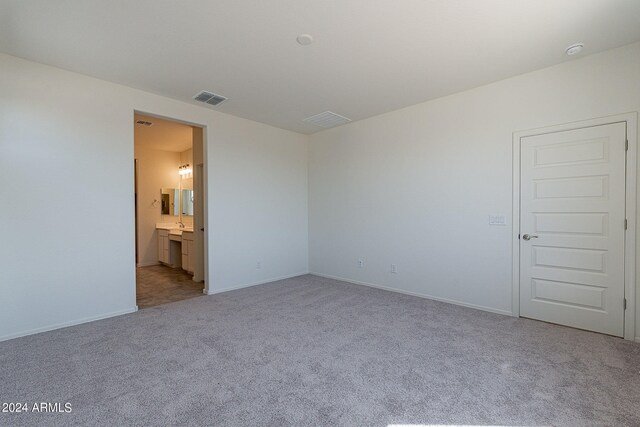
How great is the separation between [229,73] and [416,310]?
3.57 metres

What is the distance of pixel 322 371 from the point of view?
2219 millimetres

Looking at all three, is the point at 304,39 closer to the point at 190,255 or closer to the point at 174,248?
the point at 190,255

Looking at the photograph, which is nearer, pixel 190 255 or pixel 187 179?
pixel 190 255

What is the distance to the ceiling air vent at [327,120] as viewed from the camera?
15.1 feet

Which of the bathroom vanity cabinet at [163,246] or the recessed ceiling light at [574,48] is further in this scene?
the bathroom vanity cabinet at [163,246]

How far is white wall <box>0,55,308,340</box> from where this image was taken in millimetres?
2836

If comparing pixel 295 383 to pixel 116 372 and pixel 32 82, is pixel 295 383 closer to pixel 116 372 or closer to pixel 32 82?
pixel 116 372

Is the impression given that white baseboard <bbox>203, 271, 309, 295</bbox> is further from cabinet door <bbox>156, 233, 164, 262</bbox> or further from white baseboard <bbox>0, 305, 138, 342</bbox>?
cabinet door <bbox>156, 233, 164, 262</bbox>

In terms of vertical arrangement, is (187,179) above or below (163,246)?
above

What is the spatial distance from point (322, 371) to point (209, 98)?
3571 mm

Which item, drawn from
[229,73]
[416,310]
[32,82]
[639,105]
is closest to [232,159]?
[229,73]

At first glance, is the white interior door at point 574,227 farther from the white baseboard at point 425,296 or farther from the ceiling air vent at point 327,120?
the ceiling air vent at point 327,120

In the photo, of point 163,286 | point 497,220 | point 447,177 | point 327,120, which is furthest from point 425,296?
point 163,286

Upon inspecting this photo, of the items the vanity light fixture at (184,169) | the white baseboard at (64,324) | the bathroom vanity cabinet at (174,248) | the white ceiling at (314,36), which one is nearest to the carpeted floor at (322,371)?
the white baseboard at (64,324)
